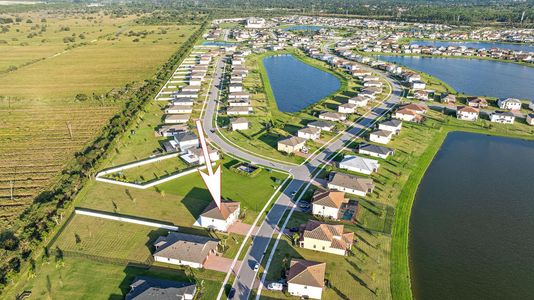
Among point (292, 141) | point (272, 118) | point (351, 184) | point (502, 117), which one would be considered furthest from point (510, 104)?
point (351, 184)

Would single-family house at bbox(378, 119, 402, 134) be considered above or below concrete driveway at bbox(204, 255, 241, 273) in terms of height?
above

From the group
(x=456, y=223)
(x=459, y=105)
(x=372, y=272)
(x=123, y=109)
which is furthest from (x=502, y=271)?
(x=123, y=109)

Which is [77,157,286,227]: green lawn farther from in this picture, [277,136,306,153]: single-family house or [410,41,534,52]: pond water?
[410,41,534,52]: pond water

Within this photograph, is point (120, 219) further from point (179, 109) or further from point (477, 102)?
point (477, 102)

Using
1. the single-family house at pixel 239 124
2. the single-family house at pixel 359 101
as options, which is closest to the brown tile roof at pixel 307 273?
the single-family house at pixel 239 124

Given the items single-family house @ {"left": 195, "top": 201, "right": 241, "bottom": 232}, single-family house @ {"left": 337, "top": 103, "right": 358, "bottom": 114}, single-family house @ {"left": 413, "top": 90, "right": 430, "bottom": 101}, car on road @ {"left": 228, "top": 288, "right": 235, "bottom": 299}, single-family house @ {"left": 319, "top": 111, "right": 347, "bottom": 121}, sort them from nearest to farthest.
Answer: car on road @ {"left": 228, "top": 288, "right": 235, "bottom": 299} → single-family house @ {"left": 195, "top": 201, "right": 241, "bottom": 232} → single-family house @ {"left": 319, "top": 111, "right": 347, "bottom": 121} → single-family house @ {"left": 337, "top": 103, "right": 358, "bottom": 114} → single-family house @ {"left": 413, "top": 90, "right": 430, "bottom": 101}

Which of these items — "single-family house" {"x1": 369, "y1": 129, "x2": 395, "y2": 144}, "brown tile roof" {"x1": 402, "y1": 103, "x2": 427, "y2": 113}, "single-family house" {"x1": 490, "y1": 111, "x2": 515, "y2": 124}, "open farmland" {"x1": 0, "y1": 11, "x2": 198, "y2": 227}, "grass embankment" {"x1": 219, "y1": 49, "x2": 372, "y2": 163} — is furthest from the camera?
"brown tile roof" {"x1": 402, "y1": 103, "x2": 427, "y2": 113}

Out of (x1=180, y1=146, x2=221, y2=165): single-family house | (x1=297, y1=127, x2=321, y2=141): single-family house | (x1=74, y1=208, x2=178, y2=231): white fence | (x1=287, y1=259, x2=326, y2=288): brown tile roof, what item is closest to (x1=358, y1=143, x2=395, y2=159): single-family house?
(x1=297, y1=127, x2=321, y2=141): single-family house
